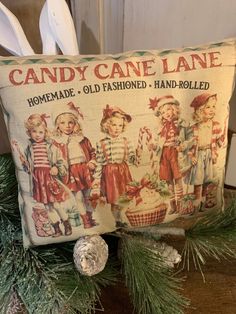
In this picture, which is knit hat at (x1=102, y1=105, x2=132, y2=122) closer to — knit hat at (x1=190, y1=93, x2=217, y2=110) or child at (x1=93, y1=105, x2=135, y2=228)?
child at (x1=93, y1=105, x2=135, y2=228)

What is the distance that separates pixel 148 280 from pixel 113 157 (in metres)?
0.18

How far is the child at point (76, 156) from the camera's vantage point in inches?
22.4

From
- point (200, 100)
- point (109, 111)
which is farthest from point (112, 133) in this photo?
point (200, 100)

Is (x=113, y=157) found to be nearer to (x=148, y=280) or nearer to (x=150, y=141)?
(x=150, y=141)

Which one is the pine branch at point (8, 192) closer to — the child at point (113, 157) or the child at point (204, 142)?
the child at point (113, 157)

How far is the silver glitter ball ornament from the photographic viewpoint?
1.88 feet

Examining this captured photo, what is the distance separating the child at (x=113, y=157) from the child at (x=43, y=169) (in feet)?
0.19

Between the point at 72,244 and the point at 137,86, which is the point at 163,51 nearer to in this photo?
the point at 137,86

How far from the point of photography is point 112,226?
63 cm

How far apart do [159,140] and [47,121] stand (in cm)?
16

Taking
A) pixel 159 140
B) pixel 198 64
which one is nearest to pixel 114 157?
pixel 159 140

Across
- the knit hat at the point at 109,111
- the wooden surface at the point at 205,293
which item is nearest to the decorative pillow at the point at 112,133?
the knit hat at the point at 109,111

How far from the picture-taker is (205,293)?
0.65 m

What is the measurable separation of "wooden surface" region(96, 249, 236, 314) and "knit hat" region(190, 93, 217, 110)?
0.26m
